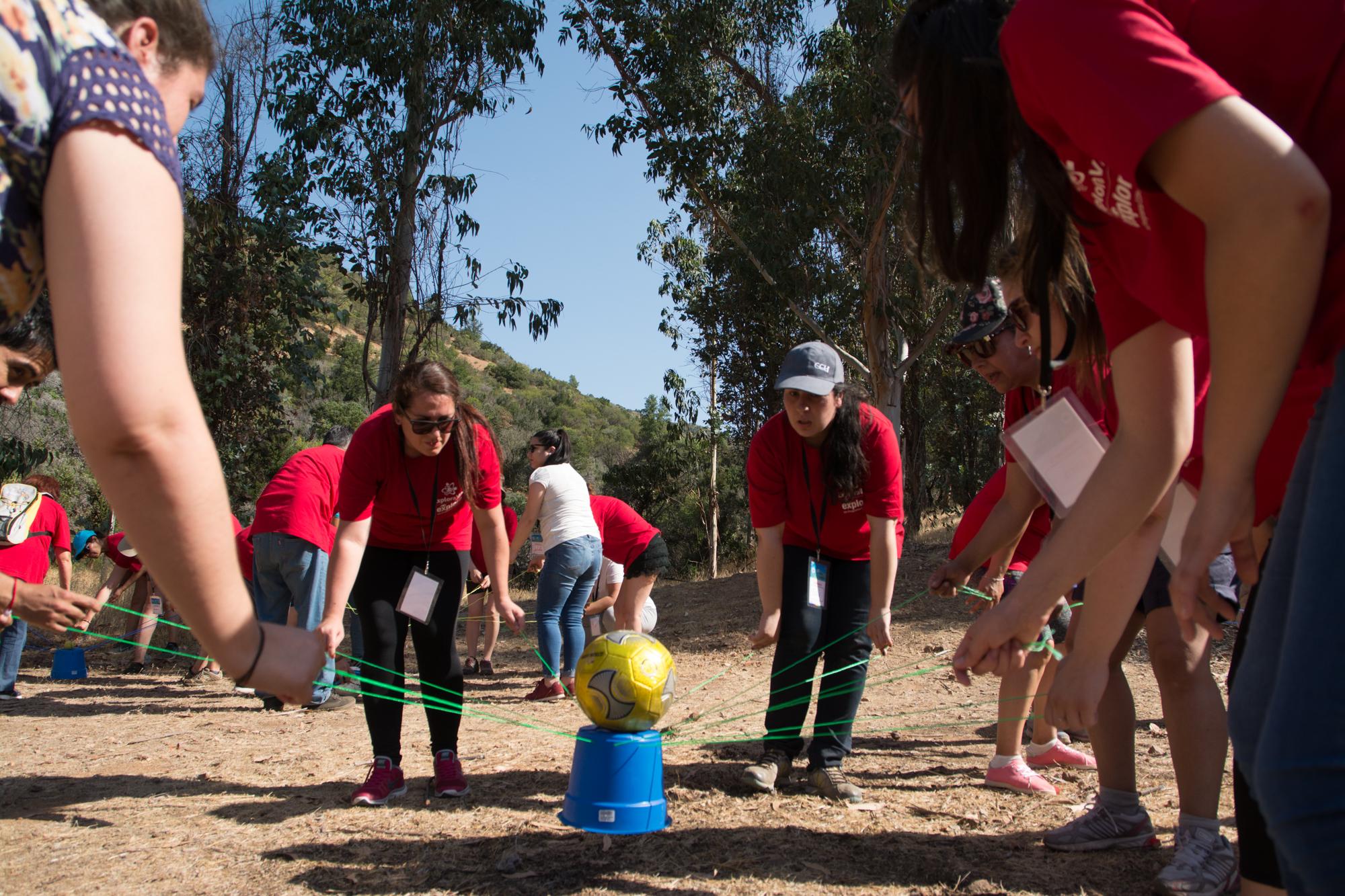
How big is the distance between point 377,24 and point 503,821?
1027 centimetres

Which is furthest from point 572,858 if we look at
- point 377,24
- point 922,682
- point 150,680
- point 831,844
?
point 377,24

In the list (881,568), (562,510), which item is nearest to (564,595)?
(562,510)

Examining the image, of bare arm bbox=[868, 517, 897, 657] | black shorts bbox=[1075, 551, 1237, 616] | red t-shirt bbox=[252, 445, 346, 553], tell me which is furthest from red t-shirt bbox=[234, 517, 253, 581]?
black shorts bbox=[1075, 551, 1237, 616]

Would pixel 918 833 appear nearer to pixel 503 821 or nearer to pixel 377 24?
pixel 503 821

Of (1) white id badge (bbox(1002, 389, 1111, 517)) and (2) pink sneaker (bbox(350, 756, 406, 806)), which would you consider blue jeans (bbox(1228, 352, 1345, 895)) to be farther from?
(2) pink sneaker (bbox(350, 756, 406, 806))

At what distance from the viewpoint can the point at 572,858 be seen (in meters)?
3.35

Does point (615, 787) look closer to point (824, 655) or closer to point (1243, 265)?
point (824, 655)

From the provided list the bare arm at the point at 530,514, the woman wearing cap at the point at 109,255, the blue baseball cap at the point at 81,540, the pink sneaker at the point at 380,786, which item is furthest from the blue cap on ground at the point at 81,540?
the woman wearing cap at the point at 109,255

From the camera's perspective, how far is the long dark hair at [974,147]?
5.14ft

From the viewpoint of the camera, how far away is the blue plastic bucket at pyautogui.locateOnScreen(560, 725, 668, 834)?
3.18m

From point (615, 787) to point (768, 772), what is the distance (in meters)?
1.15

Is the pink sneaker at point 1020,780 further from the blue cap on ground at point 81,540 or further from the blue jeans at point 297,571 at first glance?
the blue cap on ground at point 81,540

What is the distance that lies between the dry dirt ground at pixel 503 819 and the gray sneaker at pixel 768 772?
77mm

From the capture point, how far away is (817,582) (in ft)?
14.1
